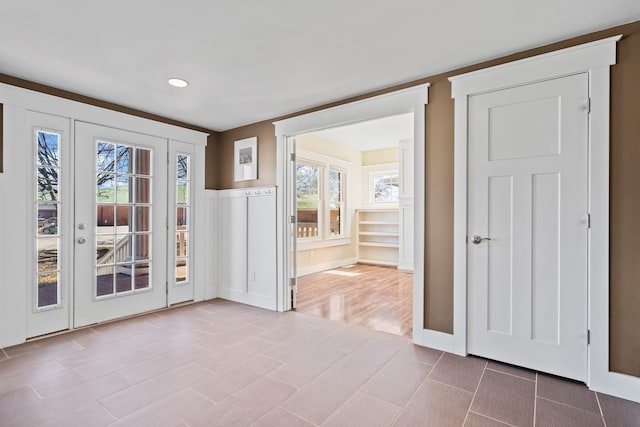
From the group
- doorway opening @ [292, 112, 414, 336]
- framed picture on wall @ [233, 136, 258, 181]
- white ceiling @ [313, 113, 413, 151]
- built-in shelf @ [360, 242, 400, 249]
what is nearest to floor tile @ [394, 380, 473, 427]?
doorway opening @ [292, 112, 414, 336]

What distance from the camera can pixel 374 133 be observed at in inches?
233

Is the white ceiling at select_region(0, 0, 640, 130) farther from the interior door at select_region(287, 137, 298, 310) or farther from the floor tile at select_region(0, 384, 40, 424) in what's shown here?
the floor tile at select_region(0, 384, 40, 424)

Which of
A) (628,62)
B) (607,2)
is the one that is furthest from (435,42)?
(628,62)

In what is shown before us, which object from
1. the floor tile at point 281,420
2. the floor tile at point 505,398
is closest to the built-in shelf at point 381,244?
the floor tile at point 505,398

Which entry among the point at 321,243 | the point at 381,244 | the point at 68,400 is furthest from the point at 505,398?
the point at 381,244

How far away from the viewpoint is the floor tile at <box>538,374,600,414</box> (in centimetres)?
198

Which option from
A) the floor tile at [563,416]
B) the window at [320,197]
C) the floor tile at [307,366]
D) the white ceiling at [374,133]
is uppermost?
the white ceiling at [374,133]

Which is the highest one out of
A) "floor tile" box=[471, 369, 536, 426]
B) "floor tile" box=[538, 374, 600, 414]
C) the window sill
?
the window sill

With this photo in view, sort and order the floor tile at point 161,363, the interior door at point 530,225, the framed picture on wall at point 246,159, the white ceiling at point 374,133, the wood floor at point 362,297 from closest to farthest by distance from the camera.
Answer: the interior door at point 530,225, the floor tile at point 161,363, the wood floor at point 362,297, the framed picture on wall at point 246,159, the white ceiling at point 374,133

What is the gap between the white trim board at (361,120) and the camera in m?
2.87

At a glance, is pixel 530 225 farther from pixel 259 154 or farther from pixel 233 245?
pixel 233 245

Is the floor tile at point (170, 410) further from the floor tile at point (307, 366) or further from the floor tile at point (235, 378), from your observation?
the floor tile at point (307, 366)

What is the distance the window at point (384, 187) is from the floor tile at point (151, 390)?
570cm

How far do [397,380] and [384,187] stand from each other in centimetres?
553
